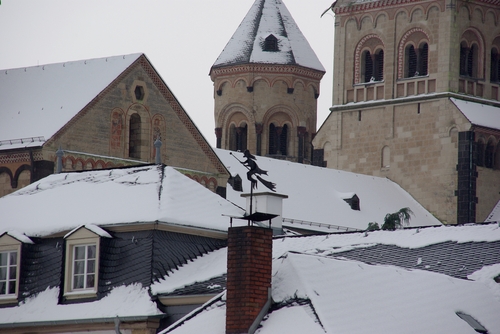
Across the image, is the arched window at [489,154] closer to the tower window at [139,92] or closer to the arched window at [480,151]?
the arched window at [480,151]

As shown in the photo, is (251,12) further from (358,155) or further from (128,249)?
(128,249)

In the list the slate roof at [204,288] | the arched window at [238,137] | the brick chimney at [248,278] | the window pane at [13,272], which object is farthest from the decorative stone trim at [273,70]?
the brick chimney at [248,278]

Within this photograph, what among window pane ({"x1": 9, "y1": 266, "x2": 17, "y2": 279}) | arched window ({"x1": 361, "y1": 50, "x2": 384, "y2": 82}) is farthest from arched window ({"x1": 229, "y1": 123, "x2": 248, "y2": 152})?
window pane ({"x1": 9, "y1": 266, "x2": 17, "y2": 279})

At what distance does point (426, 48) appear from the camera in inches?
3351

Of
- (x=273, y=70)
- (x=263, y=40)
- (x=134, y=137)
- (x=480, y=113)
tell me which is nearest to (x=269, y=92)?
(x=273, y=70)

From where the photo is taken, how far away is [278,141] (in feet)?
306

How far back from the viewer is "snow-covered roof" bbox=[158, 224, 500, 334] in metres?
31.6

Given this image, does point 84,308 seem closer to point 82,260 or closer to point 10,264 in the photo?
point 82,260

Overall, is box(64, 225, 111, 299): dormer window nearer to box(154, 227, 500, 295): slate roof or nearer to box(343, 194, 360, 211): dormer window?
box(154, 227, 500, 295): slate roof

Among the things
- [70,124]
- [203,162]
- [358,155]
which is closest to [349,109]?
[358,155]

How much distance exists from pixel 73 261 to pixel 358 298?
334 inches

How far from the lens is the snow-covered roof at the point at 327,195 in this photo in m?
73.1

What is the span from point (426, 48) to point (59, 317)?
165 ft

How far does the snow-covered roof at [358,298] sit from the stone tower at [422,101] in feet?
149
